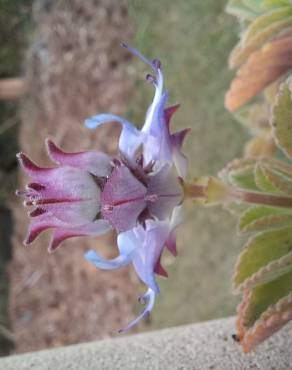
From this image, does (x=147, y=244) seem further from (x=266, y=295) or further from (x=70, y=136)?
(x=70, y=136)

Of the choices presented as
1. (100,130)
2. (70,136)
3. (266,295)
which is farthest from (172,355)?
(70,136)

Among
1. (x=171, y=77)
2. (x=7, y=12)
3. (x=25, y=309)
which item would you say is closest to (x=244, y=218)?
(x=171, y=77)

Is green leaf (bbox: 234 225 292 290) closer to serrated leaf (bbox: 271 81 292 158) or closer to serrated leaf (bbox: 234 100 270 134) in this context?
serrated leaf (bbox: 271 81 292 158)

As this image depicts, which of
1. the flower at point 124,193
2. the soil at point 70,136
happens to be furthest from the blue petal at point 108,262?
the soil at point 70,136

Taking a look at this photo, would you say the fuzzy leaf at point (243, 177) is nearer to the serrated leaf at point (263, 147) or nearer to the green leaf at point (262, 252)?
the green leaf at point (262, 252)

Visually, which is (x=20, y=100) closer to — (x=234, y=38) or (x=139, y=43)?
(x=139, y=43)
